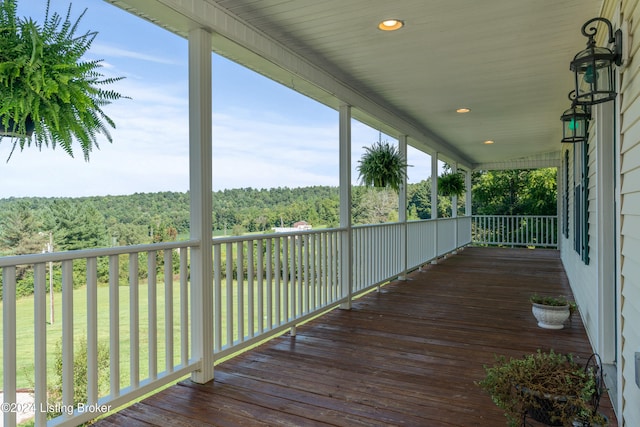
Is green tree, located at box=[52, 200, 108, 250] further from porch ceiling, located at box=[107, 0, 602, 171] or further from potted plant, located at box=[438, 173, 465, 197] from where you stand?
potted plant, located at box=[438, 173, 465, 197]

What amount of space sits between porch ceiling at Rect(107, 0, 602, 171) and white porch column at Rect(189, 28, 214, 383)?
0.70ft

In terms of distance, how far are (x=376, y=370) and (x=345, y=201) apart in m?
2.04

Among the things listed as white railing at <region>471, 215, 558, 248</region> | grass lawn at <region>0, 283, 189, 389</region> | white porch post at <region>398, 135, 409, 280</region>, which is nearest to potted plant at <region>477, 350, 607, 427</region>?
grass lawn at <region>0, 283, 189, 389</region>

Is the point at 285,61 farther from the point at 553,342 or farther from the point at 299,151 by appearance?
the point at 553,342

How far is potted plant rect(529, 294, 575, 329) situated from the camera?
359cm

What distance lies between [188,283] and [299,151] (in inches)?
94.1

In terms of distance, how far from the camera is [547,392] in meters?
1.70

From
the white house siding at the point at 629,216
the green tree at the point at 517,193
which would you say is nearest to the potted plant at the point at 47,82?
the white house siding at the point at 629,216

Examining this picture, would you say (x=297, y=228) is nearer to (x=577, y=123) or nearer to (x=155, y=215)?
(x=155, y=215)

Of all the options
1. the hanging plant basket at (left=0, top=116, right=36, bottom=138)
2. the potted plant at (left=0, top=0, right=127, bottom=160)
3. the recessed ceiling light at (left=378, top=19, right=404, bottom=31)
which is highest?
the recessed ceiling light at (left=378, top=19, right=404, bottom=31)

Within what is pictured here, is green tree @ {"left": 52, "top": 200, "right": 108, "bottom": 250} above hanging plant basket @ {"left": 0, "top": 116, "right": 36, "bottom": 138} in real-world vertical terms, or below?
below

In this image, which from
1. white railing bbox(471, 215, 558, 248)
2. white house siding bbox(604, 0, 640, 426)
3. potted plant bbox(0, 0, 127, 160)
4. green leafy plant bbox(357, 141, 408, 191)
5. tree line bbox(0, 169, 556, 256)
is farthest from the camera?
white railing bbox(471, 215, 558, 248)

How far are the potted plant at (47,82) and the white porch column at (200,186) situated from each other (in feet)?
2.43

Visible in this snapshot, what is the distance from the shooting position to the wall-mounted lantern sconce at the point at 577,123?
131 inches
